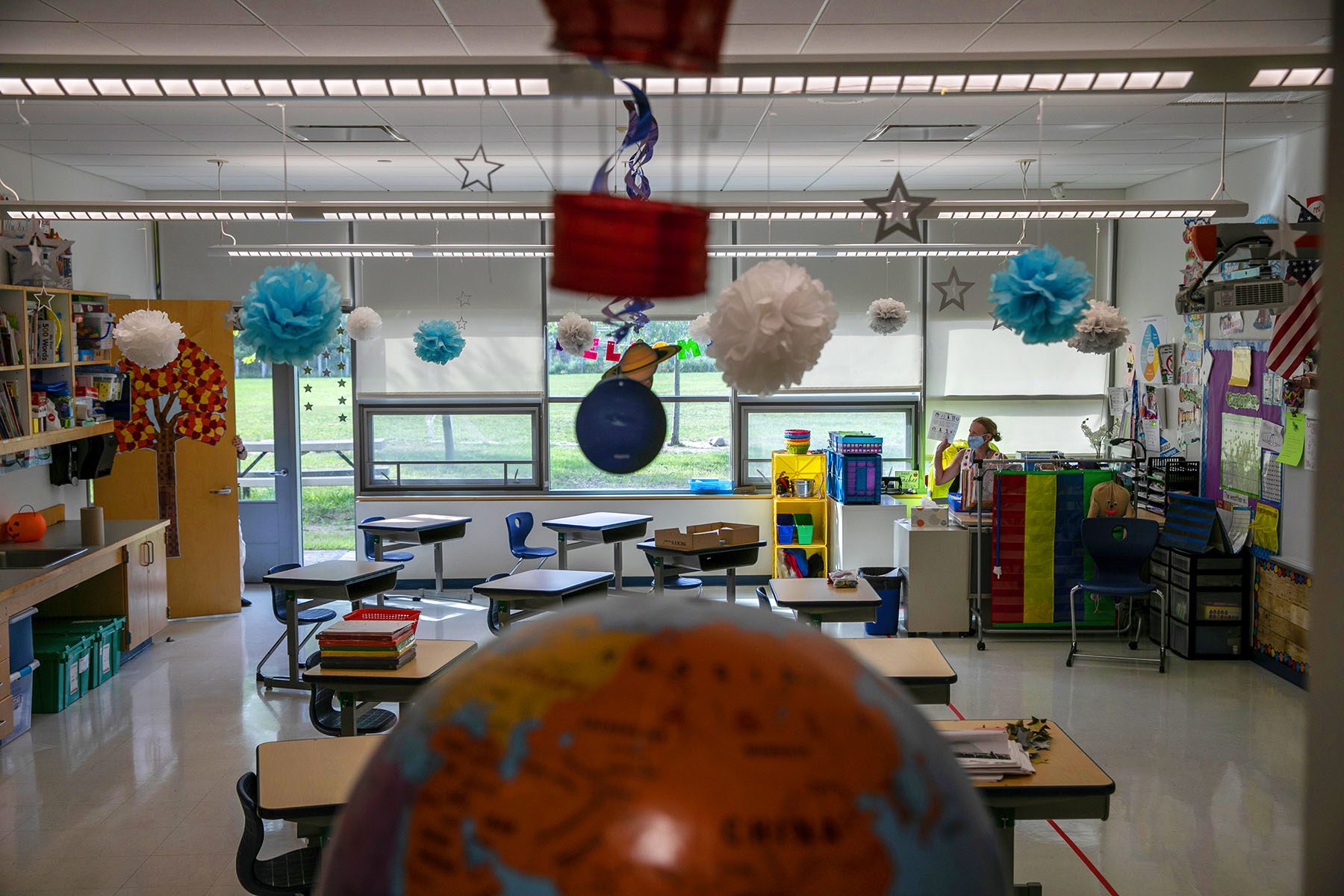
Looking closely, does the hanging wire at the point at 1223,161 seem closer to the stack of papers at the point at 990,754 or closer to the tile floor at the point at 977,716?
the tile floor at the point at 977,716

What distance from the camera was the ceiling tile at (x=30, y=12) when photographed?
407 cm

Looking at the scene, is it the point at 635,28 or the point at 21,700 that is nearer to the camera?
the point at 635,28

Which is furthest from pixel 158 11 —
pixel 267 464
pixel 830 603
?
pixel 267 464

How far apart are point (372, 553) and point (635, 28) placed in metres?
8.41

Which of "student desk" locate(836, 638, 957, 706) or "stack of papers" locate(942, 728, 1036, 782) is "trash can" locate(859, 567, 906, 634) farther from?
"stack of papers" locate(942, 728, 1036, 782)

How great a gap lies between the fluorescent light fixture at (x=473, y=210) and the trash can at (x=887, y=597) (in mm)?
2802

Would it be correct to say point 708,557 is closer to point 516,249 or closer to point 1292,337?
point 516,249

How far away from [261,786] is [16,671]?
11.8ft

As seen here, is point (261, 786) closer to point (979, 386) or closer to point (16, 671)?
point (16, 671)

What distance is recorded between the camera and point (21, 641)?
607 centimetres

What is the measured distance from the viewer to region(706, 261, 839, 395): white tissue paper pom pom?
9.75ft

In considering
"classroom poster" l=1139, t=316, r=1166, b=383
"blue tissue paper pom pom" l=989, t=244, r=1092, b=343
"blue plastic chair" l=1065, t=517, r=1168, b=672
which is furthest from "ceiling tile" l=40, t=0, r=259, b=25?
"classroom poster" l=1139, t=316, r=1166, b=383

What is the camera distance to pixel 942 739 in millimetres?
593

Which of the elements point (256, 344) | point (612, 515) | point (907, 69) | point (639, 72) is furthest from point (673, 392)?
point (639, 72)
